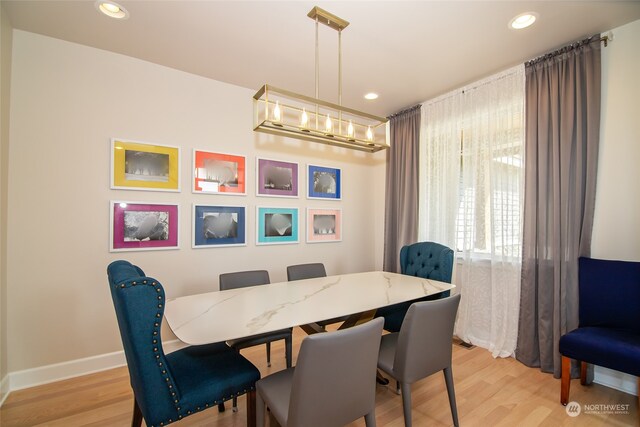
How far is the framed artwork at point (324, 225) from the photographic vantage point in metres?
3.72

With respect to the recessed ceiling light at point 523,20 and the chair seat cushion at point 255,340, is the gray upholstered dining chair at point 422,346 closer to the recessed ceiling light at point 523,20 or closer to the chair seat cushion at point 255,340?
the chair seat cushion at point 255,340

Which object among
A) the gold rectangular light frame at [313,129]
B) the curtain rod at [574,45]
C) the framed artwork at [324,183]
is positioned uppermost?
the curtain rod at [574,45]

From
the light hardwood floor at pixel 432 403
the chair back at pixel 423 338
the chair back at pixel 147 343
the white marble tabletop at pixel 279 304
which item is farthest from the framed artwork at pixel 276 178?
the chair back at pixel 423 338

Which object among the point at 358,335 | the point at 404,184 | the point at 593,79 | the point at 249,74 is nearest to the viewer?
the point at 358,335

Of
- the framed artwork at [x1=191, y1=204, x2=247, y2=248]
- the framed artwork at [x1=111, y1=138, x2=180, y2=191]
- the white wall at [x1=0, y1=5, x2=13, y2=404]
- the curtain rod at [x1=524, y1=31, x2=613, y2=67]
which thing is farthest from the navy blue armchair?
the white wall at [x1=0, y1=5, x2=13, y2=404]

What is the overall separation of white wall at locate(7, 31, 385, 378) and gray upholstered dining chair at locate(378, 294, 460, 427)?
2082mm

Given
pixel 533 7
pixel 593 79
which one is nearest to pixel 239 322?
pixel 533 7

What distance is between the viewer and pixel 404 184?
384cm

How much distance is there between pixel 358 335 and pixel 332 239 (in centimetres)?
269

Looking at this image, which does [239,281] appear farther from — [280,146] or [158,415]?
[280,146]

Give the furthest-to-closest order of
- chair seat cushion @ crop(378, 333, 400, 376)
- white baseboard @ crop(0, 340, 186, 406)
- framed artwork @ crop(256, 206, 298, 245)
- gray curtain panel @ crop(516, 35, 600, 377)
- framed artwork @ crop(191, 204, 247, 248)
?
framed artwork @ crop(256, 206, 298, 245) < framed artwork @ crop(191, 204, 247, 248) < gray curtain panel @ crop(516, 35, 600, 377) < white baseboard @ crop(0, 340, 186, 406) < chair seat cushion @ crop(378, 333, 400, 376)

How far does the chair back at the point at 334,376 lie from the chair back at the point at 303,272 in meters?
1.38

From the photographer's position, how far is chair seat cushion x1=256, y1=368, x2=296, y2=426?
4.19 feet

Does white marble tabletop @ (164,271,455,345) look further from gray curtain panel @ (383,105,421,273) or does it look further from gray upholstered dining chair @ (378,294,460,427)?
gray curtain panel @ (383,105,421,273)
